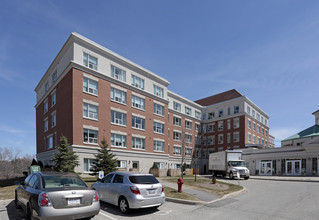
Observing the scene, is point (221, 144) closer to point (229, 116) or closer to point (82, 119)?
point (229, 116)

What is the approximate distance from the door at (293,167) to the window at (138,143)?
24462mm

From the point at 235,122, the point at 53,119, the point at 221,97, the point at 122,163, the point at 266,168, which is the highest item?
the point at 221,97

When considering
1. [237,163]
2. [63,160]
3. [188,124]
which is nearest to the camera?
[63,160]

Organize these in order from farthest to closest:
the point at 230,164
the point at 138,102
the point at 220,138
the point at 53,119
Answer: the point at 220,138 < the point at 138,102 < the point at 53,119 < the point at 230,164

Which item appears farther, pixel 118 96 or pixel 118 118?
pixel 118 96

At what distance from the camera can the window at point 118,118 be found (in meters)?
29.9

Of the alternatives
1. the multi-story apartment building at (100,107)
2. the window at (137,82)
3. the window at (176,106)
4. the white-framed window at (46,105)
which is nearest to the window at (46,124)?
the multi-story apartment building at (100,107)

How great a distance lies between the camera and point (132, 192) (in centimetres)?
852

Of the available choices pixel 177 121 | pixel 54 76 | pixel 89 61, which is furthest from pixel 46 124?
pixel 177 121

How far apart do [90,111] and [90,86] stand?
10.2 ft

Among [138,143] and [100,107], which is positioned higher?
[100,107]

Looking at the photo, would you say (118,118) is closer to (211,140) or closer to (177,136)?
(177,136)

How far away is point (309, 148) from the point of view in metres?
35.3

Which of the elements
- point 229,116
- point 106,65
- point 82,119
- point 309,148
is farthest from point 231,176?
point 229,116
